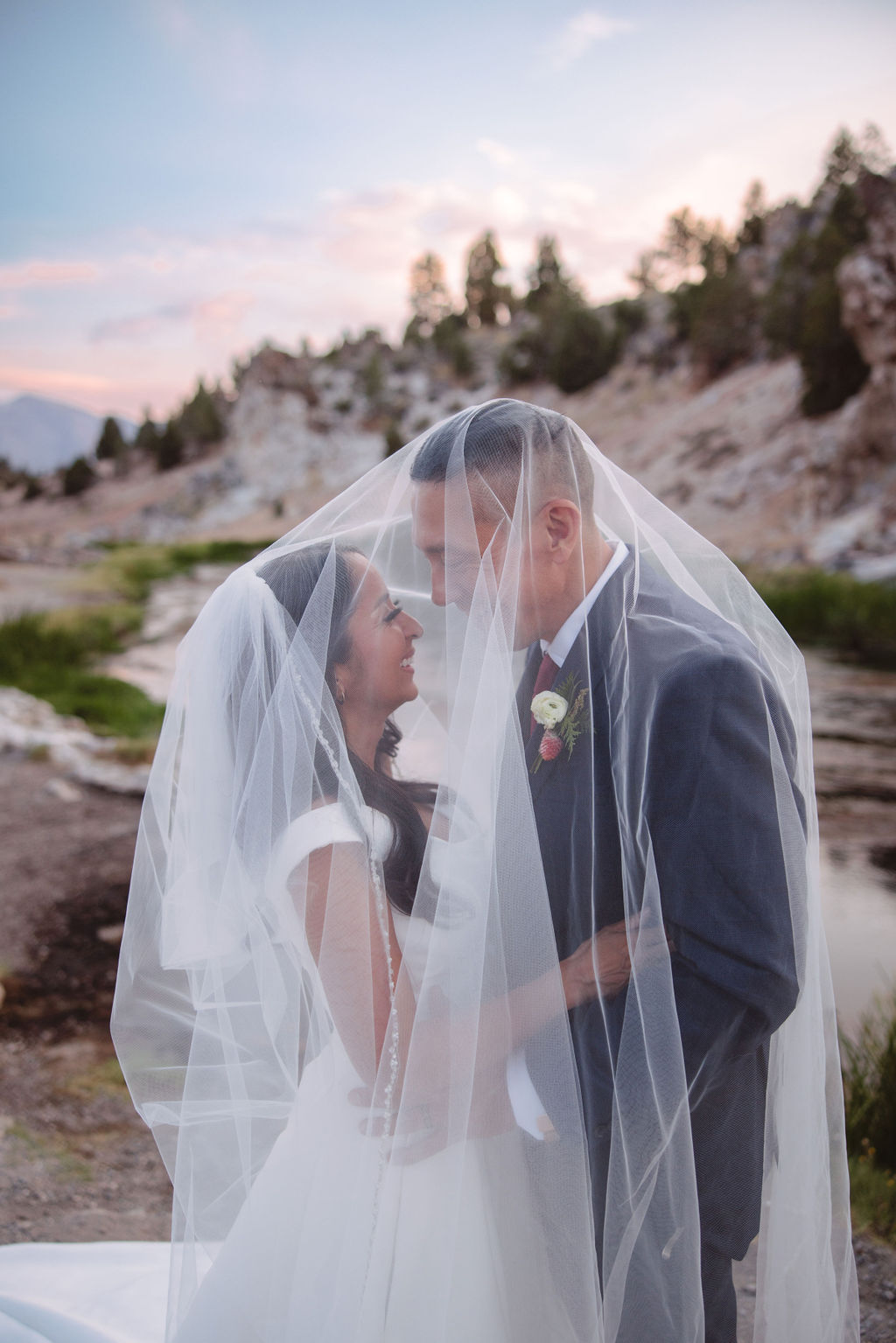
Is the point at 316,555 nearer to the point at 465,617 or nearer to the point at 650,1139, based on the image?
the point at 465,617

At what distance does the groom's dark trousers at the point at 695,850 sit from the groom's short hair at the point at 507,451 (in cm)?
22

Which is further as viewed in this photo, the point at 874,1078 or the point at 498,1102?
the point at 874,1078

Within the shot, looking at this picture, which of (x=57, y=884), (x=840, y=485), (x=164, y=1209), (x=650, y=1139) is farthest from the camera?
(x=840, y=485)

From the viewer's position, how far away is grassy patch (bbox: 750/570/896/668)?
41.9 ft

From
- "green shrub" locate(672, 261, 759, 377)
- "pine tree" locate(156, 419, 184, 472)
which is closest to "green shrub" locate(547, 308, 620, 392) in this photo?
"green shrub" locate(672, 261, 759, 377)

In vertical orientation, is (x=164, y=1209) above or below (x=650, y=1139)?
below

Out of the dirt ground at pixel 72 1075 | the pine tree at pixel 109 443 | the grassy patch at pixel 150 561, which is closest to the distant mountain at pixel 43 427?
the pine tree at pixel 109 443

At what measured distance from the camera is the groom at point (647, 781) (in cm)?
139

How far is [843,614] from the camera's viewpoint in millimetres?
13148

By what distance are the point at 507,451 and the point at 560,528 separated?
165 millimetres

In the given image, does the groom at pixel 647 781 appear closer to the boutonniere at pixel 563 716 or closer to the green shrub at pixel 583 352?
the boutonniere at pixel 563 716

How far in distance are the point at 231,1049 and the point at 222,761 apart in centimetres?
58

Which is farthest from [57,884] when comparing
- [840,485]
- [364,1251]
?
[840,485]

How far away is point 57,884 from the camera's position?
17.3 ft
